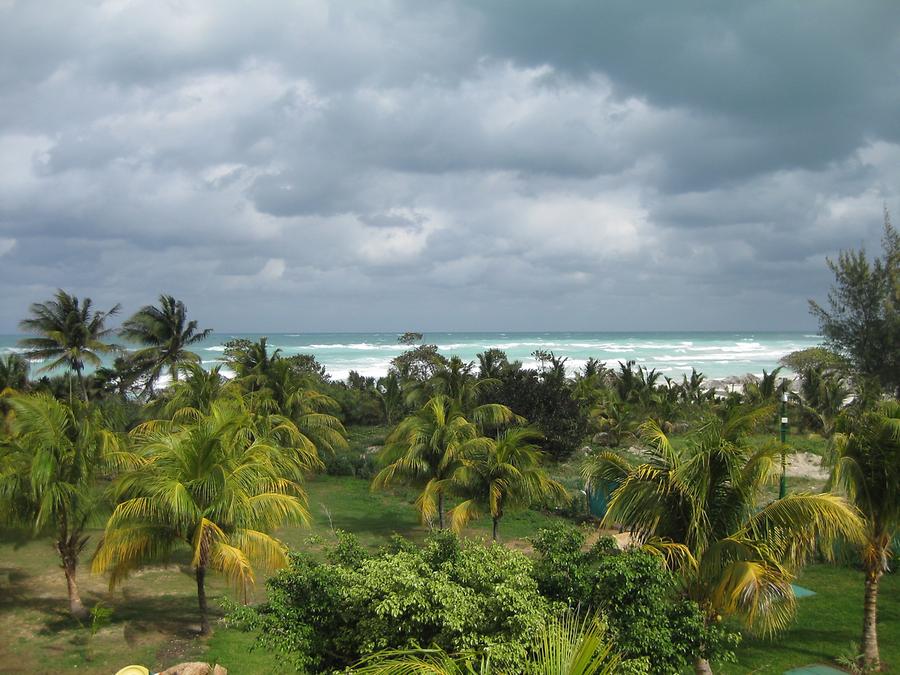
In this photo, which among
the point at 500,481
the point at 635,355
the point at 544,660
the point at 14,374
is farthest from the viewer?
the point at 635,355

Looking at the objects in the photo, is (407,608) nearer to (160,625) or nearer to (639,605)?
(639,605)

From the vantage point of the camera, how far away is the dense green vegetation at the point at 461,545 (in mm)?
5754

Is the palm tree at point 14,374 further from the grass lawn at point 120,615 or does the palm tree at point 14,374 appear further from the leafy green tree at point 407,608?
the leafy green tree at point 407,608

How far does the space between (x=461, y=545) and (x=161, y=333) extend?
26.6 m

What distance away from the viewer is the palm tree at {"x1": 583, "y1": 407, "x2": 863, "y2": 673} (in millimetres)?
6895

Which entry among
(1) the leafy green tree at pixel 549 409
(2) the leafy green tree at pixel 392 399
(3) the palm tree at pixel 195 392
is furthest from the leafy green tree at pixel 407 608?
(2) the leafy green tree at pixel 392 399

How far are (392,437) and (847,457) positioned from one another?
417 inches

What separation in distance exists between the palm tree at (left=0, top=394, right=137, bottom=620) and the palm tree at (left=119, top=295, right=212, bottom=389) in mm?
18783

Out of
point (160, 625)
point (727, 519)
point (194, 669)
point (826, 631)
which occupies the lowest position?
point (160, 625)

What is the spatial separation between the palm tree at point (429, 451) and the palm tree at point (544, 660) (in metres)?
9.35

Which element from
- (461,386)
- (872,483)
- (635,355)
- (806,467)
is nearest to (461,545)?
(872,483)

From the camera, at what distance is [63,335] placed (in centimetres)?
2736

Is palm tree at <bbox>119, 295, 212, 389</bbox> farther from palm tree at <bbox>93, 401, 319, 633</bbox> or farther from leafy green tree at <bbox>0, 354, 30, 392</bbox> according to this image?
palm tree at <bbox>93, 401, 319, 633</bbox>

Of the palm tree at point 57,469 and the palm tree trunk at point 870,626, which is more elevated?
the palm tree at point 57,469
